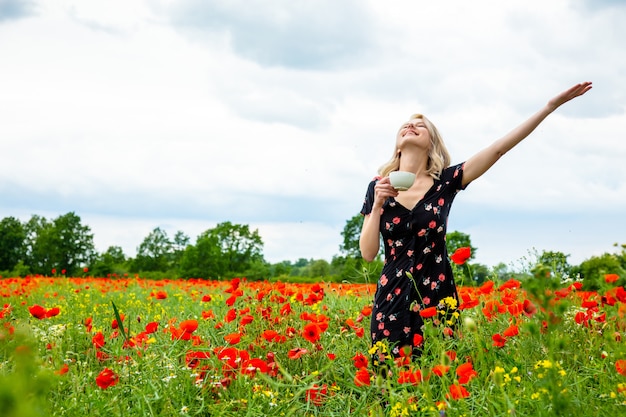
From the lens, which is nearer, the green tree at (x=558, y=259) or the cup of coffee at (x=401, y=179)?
the cup of coffee at (x=401, y=179)

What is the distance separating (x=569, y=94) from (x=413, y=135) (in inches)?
42.2

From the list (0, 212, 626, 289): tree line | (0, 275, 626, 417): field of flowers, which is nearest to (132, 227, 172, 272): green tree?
(0, 212, 626, 289): tree line

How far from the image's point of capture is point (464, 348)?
3633 millimetres

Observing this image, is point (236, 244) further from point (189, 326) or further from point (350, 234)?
point (189, 326)

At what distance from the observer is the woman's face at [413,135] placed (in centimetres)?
425

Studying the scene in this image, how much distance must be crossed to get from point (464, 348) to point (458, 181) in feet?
4.18

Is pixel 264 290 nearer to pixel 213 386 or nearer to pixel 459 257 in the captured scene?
pixel 213 386

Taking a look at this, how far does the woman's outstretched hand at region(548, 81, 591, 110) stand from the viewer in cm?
393

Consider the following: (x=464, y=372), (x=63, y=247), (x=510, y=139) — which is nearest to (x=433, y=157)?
(x=510, y=139)

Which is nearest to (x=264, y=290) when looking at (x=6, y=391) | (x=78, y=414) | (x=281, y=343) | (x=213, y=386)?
(x=281, y=343)

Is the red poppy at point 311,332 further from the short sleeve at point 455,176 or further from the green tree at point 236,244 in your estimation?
the green tree at point 236,244

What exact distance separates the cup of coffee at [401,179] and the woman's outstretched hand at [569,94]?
114 centimetres

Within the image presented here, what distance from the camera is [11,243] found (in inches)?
1362

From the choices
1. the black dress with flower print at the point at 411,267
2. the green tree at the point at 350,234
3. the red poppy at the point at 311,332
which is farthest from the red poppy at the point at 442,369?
the green tree at the point at 350,234
